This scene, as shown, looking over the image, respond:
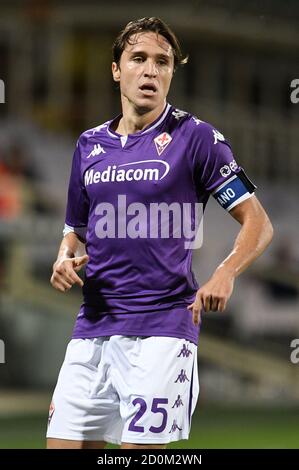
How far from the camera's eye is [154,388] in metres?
4.26

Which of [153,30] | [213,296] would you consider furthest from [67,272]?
[153,30]

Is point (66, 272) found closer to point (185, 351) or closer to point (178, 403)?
point (185, 351)

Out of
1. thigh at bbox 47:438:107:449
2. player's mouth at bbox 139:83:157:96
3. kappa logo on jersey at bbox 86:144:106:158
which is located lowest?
thigh at bbox 47:438:107:449

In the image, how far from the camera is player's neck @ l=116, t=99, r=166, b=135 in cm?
461

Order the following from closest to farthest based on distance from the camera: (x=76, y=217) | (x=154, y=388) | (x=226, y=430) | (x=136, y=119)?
1. (x=154, y=388)
2. (x=136, y=119)
3. (x=76, y=217)
4. (x=226, y=430)

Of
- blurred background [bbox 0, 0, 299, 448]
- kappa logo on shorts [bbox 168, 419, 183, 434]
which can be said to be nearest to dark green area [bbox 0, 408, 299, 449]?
blurred background [bbox 0, 0, 299, 448]

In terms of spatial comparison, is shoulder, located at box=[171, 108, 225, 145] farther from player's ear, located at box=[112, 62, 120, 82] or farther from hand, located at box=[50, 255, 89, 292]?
hand, located at box=[50, 255, 89, 292]

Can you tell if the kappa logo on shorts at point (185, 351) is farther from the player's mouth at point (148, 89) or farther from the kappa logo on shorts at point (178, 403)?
the player's mouth at point (148, 89)

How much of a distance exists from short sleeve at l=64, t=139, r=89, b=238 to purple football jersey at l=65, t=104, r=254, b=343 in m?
0.22

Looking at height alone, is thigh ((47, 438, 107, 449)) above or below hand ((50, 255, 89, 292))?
below

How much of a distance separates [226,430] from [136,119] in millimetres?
6503

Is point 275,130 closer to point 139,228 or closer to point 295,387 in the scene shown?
point 295,387

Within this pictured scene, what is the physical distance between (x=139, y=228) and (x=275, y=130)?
47.7 ft

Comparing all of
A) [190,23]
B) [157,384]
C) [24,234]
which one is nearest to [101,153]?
[157,384]
